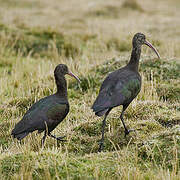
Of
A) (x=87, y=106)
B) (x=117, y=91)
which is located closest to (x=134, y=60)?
(x=117, y=91)

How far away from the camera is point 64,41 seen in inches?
522

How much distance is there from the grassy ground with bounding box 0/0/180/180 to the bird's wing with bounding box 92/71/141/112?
54 centimetres

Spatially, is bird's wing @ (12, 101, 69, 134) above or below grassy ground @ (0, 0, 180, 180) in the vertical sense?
above

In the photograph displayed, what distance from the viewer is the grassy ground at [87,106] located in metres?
4.87

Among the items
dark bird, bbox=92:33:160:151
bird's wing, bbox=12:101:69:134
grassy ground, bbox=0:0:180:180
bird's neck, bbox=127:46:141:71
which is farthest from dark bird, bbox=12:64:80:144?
bird's neck, bbox=127:46:141:71

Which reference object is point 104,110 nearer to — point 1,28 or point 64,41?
point 64,41

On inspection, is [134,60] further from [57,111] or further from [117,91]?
[57,111]

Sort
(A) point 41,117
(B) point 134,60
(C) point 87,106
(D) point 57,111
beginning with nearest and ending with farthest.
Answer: (A) point 41,117
(D) point 57,111
(B) point 134,60
(C) point 87,106

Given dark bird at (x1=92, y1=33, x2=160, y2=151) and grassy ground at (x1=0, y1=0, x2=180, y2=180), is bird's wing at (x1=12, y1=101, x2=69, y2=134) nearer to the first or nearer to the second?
grassy ground at (x1=0, y1=0, x2=180, y2=180)

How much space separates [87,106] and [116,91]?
206 cm

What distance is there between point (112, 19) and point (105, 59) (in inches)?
371

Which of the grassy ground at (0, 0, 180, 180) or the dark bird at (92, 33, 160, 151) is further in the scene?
the dark bird at (92, 33, 160, 151)

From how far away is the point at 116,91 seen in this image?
557 centimetres

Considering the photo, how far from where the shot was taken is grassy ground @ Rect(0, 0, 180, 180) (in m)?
4.87
